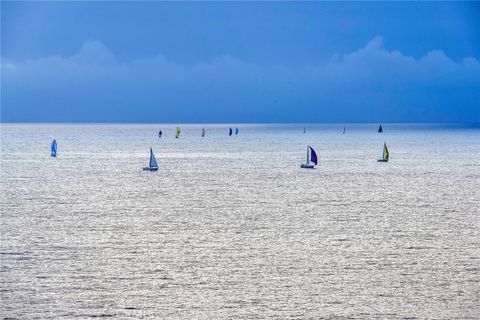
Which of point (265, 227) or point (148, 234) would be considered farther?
point (265, 227)

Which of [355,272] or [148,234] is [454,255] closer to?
[355,272]

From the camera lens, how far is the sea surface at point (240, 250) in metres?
18.4

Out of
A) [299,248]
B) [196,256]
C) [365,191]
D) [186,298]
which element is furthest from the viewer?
[365,191]

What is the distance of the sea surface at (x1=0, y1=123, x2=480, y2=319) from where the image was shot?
60.3ft

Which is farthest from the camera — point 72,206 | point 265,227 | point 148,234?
point 72,206

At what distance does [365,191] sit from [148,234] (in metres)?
21.7

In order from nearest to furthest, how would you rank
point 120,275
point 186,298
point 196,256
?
point 186,298
point 120,275
point 196,256

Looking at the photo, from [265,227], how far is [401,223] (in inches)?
215

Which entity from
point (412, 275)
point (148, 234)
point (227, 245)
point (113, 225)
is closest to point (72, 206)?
point (113, 225)

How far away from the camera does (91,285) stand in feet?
66.6

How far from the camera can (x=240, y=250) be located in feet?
84.9

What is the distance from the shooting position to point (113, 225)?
32594 millimetres

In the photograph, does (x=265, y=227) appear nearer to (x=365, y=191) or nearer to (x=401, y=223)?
(x=401, y=223)

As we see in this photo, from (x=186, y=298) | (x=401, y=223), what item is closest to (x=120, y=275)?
(x=186, y=298)
